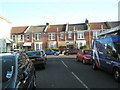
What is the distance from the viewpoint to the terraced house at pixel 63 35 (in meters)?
39.0

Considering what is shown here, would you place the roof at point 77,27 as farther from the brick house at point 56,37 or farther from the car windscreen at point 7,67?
A: the car windscreen at point 7,67

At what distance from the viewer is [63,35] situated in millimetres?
40375

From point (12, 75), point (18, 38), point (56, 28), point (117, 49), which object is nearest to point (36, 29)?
point (18, 38)

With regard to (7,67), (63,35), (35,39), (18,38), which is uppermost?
(63,35)

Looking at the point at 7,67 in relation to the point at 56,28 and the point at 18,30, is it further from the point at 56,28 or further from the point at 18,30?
the point at 18,30

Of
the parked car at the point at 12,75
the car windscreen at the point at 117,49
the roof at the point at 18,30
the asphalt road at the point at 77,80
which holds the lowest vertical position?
the asphalt road at the point at 77,80

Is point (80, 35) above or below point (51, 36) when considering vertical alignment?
above

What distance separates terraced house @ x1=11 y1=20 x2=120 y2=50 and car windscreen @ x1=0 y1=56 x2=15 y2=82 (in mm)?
35345

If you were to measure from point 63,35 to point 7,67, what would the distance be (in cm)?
3662

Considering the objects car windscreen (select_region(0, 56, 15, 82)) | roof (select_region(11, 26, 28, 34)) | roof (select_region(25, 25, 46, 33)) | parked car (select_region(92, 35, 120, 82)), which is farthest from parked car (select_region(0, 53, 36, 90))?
roof (select_region(11, 26, 28, 34))

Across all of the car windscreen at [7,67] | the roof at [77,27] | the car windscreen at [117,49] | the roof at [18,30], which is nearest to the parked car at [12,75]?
the car windscreen at [7,67]

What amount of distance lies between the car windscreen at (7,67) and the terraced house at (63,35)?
35345mm

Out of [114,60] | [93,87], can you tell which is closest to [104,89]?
[93,87]

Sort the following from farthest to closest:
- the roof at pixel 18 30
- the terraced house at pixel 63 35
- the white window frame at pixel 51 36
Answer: the roof at pixel 18 30
the white window frame at pixel 51 36
the terraced house at pixel 63 35
